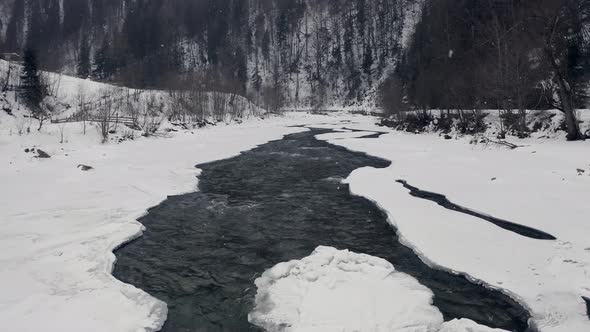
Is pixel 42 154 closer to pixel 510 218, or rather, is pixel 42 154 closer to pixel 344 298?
pixel 344 298

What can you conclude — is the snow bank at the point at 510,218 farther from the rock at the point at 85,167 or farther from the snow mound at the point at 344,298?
the rock at the point at 85,167

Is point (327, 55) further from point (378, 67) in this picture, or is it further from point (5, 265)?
point (5, 265)

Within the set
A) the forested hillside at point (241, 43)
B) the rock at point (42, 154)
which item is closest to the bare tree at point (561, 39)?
the rock at point (42, 154)

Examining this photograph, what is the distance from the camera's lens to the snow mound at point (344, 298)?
569 centimetres

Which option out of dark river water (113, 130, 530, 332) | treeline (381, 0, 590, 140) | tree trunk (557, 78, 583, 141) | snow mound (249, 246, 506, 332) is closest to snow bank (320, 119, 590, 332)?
dark river water (113, 130, 530, 332)

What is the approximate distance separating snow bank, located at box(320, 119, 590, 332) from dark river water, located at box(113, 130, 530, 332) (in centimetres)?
42

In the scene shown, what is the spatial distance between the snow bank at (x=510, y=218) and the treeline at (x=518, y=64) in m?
6.38

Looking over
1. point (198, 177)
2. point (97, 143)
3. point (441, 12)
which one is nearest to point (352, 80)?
point (441, 12)

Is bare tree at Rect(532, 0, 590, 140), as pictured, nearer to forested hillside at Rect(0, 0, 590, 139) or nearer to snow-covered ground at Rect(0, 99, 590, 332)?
snow-covered ground at Rect(0, 99, 590, 332)

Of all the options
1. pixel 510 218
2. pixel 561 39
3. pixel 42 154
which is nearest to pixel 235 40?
pixel 561 39

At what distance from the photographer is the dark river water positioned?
251 inches

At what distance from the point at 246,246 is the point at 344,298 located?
3303 mm

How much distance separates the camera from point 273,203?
12.9m

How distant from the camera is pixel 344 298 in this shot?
6434mm
